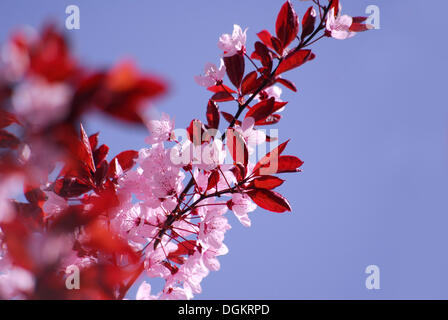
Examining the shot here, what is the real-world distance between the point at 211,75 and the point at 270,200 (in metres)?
0.46

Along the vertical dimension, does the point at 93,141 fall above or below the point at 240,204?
above

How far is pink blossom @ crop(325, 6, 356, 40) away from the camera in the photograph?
1.04m

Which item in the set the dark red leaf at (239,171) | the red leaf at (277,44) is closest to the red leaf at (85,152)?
the dark red leaf at (239,171)

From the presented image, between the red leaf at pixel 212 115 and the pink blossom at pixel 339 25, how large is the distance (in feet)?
1.42

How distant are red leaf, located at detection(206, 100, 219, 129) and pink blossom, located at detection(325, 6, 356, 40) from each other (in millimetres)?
433

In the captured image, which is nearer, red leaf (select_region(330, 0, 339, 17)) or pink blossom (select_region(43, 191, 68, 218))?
pink blossom (select_region(43, 191, 68, 218))

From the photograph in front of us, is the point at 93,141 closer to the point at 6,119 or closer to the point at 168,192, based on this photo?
the point at 168,192

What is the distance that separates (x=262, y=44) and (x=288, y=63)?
0.11m

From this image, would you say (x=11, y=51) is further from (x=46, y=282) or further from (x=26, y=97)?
(x=46, y=282)

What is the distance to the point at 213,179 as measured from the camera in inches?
37.1

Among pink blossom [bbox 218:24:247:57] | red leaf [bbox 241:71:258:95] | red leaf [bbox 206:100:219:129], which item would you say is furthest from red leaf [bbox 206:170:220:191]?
pink blossom [bbox 218:24:247:57]

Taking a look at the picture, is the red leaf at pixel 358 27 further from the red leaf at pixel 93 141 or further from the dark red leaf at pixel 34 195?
the dark red leaf at pixel 34 195

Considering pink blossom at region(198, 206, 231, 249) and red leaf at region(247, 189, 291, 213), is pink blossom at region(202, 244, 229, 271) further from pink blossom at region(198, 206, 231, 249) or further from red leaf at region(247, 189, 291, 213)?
red leaf at region(247, 189, 291, 213)

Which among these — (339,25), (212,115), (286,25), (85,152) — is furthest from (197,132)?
A: (339,25)
